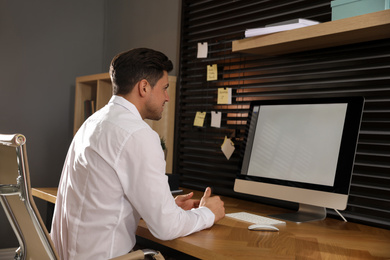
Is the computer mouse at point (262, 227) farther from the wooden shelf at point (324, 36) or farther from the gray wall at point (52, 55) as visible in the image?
the gray wall at point (52, 55)

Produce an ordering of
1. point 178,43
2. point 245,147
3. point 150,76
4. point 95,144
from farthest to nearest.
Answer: point 178,43
point 245,147
point 150,76
point 95,144

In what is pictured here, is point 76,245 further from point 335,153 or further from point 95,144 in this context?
point 335,153

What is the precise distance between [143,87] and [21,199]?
627 millimetres

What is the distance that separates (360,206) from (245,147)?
23.0 inches

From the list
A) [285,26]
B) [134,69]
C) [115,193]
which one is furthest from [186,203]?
[285,26]

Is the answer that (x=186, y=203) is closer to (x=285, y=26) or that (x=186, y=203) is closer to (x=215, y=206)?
(x=215, y=206)

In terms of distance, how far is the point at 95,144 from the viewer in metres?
1.52

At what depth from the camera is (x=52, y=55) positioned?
3840mm

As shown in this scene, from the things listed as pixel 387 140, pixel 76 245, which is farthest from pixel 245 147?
pixel 76 245

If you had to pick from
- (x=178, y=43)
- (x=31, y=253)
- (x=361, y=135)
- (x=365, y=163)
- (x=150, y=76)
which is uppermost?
(x=178, y=43)

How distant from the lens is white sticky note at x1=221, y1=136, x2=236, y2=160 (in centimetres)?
256

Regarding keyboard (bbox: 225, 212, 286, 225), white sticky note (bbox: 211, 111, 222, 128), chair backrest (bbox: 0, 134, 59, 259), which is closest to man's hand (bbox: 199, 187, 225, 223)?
keyboard (bbox: 225, 212, 286, 225)

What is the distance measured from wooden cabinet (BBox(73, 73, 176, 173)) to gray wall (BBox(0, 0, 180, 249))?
38 cm

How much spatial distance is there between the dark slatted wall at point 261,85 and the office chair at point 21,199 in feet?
3.43
